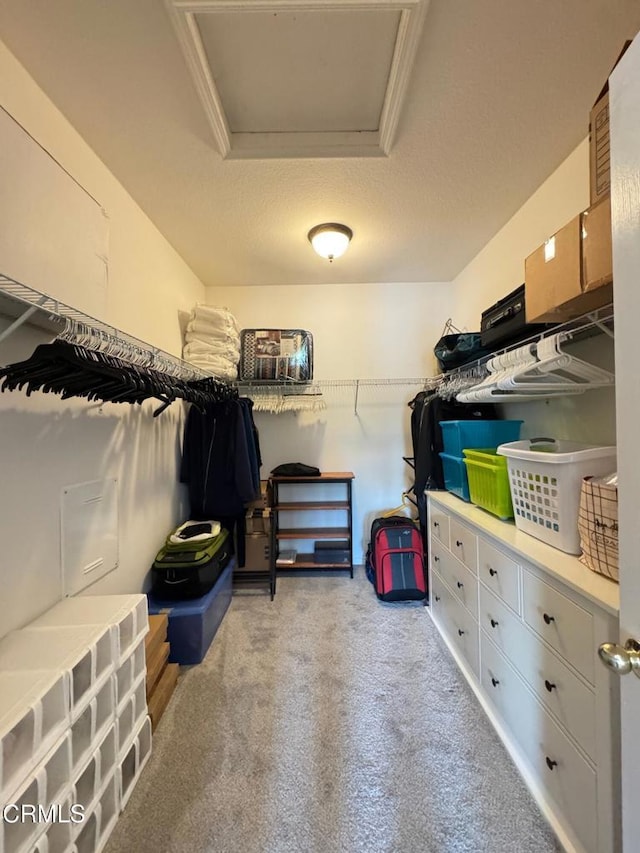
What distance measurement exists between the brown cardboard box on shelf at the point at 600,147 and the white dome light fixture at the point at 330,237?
142cm

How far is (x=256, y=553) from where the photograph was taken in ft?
9.04

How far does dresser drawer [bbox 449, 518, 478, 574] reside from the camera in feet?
5.52

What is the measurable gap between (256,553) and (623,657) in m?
2.49

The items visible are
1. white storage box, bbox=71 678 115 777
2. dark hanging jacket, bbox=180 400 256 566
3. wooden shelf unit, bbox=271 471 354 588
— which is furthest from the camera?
wooden shelf unit, bbox=271 471 354 588

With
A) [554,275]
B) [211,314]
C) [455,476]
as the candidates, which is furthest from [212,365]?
[554,275]

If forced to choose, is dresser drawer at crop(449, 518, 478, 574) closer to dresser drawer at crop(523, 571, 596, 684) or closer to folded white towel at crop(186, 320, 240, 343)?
dresser drawer at crop(523, 571, 596, 684)

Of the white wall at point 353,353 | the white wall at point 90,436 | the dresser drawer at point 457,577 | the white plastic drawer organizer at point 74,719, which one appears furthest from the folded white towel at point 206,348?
the dresser drawer at point 457,577

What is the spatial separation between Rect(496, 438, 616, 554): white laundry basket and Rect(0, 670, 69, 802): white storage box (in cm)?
169

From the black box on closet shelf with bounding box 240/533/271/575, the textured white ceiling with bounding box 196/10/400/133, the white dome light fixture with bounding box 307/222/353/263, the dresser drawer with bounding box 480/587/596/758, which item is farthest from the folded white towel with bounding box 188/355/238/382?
the dresser drawer with bounding box 480/587/596/758

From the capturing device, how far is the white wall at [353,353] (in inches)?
127

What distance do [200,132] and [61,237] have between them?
79 cm

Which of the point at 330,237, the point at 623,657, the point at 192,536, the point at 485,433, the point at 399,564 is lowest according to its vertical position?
the point at 399,564

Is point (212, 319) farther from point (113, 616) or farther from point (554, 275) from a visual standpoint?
point (554, 275)

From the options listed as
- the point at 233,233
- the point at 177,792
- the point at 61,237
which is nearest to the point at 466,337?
the point at 233,233
